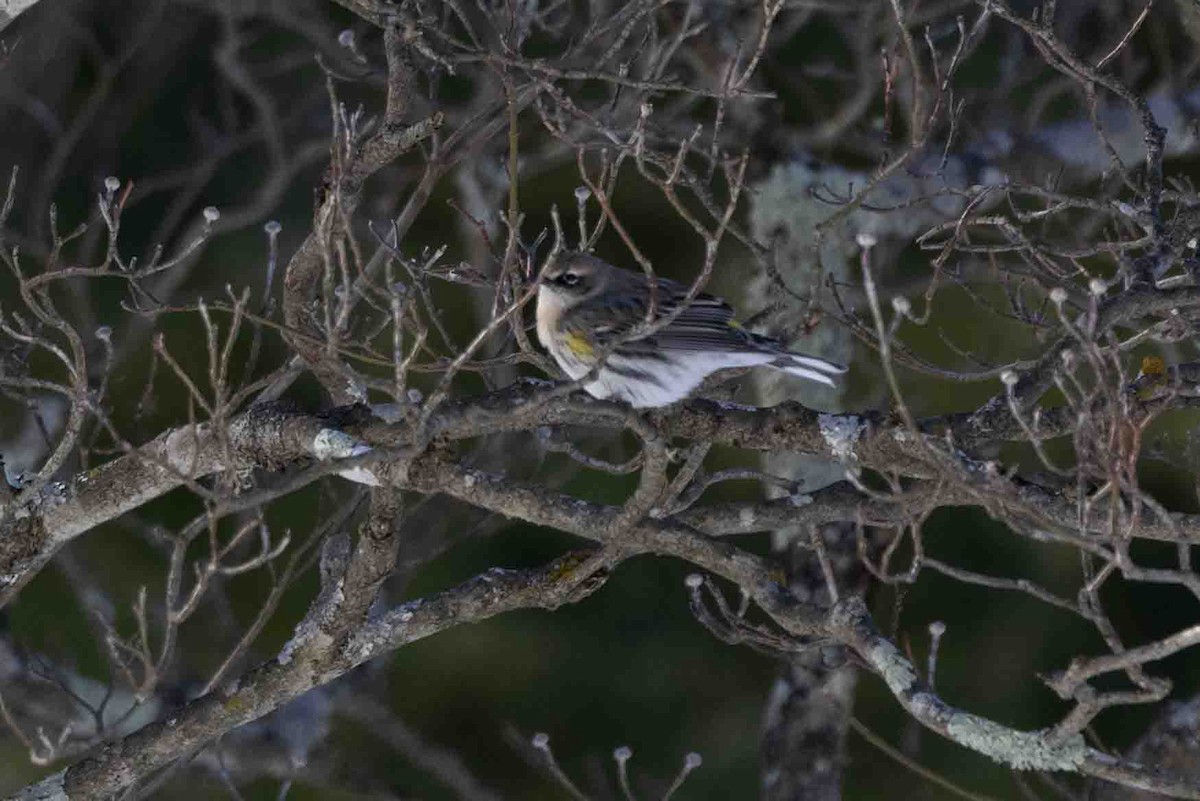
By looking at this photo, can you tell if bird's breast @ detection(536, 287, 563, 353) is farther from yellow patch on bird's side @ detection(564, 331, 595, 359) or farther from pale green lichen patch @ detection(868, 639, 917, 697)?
pale green lichen patch @ detection(868, 639, 917, 697)

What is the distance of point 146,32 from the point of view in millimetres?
9547

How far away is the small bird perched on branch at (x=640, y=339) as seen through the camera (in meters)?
5.80

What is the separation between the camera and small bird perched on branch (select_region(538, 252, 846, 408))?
5.80 m

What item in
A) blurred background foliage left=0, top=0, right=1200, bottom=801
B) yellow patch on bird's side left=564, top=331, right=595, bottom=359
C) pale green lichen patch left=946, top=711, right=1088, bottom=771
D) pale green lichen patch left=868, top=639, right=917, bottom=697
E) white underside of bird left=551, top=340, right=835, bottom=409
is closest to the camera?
pale green lichen patch left=946, top=711, right=1088, bottom=771

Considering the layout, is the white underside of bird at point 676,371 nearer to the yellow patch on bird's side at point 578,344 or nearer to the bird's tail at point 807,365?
the bird's tail at point 807,365

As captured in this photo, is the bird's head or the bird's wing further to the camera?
the bird's head

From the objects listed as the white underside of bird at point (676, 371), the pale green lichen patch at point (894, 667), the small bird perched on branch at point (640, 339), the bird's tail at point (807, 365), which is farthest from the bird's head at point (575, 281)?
the pale green lichen patch at point (894, 667)

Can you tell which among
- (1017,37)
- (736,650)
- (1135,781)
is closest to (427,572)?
(736,650)

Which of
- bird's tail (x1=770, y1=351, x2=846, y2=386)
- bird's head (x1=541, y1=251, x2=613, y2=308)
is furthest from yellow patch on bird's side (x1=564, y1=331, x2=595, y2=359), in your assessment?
bird's tail (x1=770, y1=351, x2=846, y2=386)

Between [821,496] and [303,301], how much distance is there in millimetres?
1556

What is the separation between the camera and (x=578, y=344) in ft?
20.6

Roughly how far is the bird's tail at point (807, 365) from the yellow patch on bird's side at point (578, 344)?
2.25 feet

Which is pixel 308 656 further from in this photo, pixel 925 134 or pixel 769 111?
pixel 769 111

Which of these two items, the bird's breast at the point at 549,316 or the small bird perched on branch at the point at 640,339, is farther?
the bird's breast at the point at 549,316
